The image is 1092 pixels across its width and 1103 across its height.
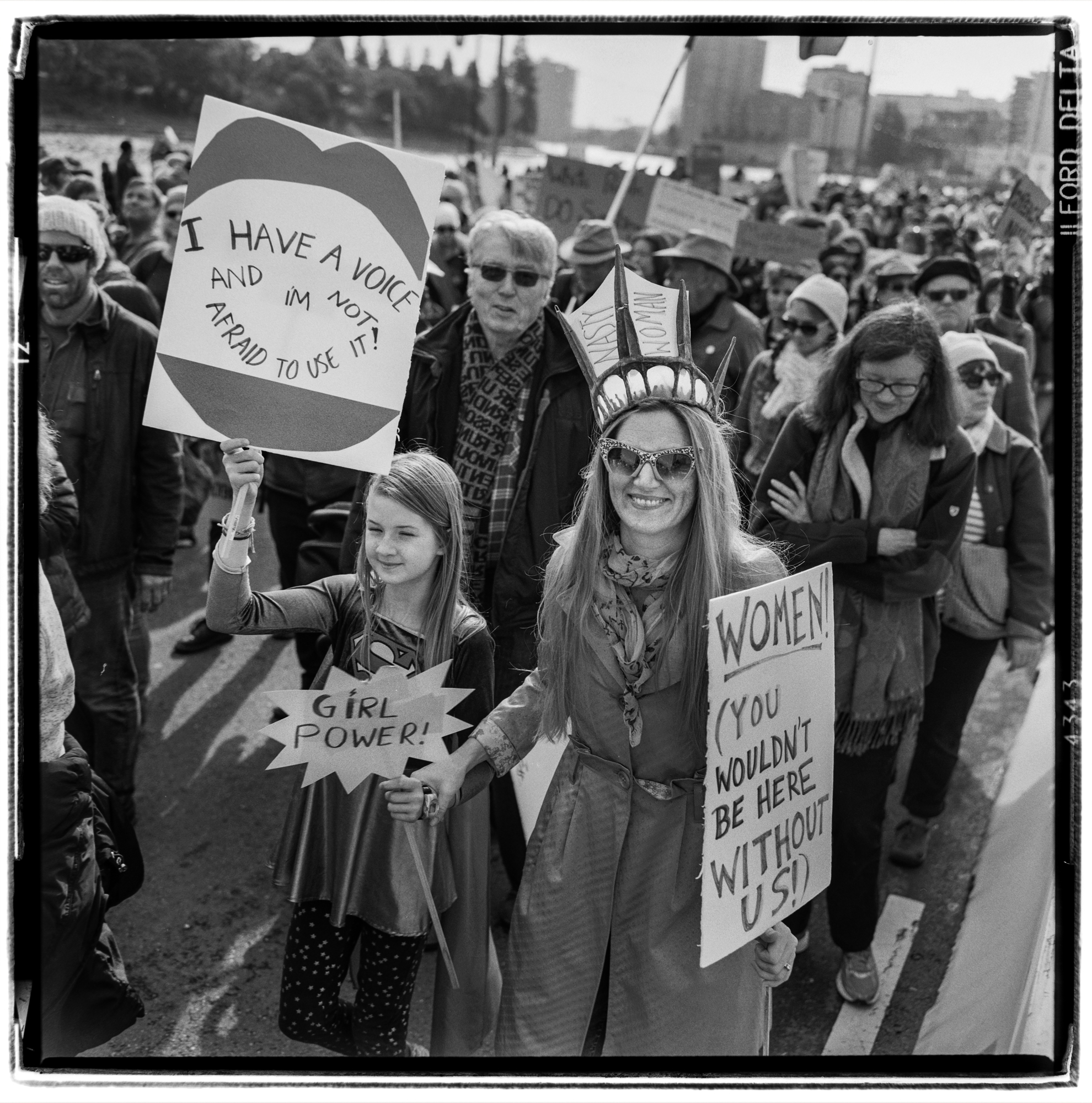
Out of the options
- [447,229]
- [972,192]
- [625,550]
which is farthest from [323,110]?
[972,192]

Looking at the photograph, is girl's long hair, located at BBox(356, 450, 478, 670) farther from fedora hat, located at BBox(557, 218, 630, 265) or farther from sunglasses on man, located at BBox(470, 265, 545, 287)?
fedora hat, located at BBox(557, 218, 630, 265)

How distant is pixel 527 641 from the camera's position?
3318 millimetres

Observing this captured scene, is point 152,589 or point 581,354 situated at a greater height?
point 581,354

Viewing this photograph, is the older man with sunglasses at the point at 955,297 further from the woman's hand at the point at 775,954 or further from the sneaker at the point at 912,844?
the woman's hand at the point at 775,954

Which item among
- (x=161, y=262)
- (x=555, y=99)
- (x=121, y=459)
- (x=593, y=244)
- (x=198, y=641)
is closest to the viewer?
(x=121, y=459)

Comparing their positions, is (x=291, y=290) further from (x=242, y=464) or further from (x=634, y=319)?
(x=634, y=319)

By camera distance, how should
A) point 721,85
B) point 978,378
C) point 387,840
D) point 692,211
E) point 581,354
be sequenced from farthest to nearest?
point 721,85, point 692,211, point 978,378, point 581,354, point 387,840

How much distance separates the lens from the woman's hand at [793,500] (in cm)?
339

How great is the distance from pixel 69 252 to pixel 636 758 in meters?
2.60

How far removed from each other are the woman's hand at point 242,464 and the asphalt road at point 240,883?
1457 millimetres

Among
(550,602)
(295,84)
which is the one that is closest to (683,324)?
(550,602)

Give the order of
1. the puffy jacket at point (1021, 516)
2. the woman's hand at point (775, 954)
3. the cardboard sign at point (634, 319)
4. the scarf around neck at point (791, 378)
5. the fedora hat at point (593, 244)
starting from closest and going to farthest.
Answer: the woman's hand at point (775, 954) → the cardboard sign at point (634, 319) → the puffy jacket at point (1021, 516) → the scarf around neck at point (791, 378) → the fedora hat at point (593, 244)

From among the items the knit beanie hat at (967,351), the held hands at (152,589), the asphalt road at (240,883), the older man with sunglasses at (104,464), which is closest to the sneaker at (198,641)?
the asphalt road at (240,883)

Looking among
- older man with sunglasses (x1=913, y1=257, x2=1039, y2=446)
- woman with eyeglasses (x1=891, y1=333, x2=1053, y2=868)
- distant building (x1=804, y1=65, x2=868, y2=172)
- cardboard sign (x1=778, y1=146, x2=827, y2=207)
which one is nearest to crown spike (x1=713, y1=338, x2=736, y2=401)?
woman with eyeglasses (x1=891, y1=333, x2=1053, y2=868)
